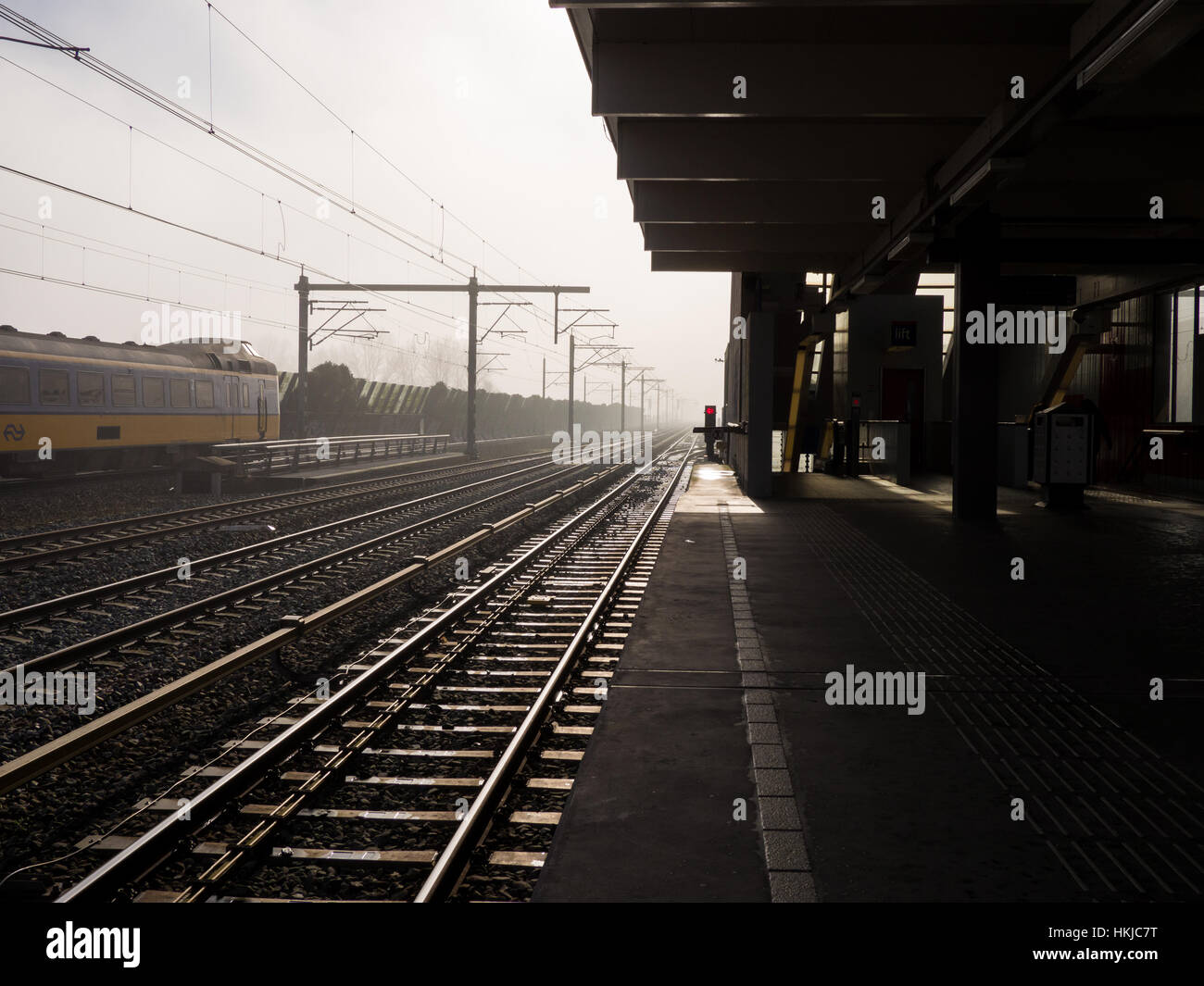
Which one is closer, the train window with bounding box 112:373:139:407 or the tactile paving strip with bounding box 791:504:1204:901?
the tactile paving strip with bounding box 791:504:1204:901

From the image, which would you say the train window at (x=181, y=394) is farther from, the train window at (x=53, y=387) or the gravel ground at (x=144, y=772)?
the gravel ground at (x=144, y=772)

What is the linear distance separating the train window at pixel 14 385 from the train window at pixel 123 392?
2.96 meters

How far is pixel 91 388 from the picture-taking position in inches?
920

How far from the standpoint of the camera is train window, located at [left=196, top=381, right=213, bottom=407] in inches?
1103

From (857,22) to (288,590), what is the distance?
839 cm

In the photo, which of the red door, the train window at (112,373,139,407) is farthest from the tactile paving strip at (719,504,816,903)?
the red door

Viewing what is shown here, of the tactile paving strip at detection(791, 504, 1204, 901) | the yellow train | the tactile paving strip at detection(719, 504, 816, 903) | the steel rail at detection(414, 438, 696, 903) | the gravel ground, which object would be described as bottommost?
the gravel ground

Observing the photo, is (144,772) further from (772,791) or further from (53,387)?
(53,387)

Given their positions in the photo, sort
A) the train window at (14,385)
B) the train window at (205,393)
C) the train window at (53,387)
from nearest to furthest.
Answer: the train window at (14,385)
the train window at (53,387)
the train window at (205,393)

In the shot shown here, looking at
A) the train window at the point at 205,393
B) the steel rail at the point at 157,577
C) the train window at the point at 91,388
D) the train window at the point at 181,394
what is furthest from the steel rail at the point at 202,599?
the train window at the point at 205,393

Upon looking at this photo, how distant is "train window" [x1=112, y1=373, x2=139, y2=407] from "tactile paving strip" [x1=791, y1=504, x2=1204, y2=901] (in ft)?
71.4

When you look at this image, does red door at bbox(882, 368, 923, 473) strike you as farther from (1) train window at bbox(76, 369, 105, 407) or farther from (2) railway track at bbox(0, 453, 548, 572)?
(1) train window at bbox(76, 369, 105, 407)

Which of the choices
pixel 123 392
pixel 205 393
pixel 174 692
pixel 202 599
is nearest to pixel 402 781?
pixel 174 692

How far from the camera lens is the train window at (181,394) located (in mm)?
26745
